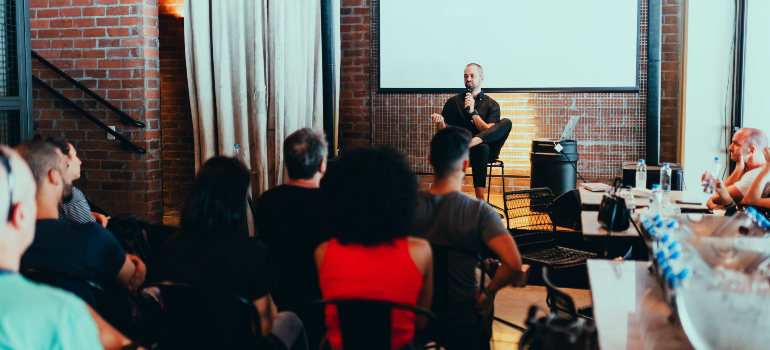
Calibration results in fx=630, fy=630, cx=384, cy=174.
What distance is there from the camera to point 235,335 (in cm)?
165

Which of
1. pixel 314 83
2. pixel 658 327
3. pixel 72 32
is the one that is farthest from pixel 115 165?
pixel 658 327

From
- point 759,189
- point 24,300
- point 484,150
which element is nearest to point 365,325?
point 24,300

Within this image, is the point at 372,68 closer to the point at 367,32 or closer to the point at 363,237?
the point at 367,32

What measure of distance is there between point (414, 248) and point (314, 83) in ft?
11.6

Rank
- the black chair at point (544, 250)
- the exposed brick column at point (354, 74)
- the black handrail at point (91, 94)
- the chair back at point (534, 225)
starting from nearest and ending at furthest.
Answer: the black chair at point (544, 250) → the chair back at point (534, 225) → the black handrail at point (91, 94) → the exposed brick column at point (354, 74)

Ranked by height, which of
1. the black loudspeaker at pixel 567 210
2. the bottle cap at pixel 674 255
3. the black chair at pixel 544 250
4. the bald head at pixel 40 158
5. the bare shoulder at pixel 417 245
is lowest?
the black chair at pixel 544 250

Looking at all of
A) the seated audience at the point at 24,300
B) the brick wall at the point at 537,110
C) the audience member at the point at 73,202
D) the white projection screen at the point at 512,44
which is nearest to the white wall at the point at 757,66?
the brick wall at the point at 537,110

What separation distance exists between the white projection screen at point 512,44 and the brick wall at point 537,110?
10 cm

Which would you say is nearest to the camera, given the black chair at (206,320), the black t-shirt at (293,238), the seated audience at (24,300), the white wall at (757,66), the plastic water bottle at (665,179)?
the seated audience at (24,300)

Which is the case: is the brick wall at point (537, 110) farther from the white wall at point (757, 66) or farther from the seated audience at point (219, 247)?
the seated audience at point (219, 247)

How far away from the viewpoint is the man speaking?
526 cm

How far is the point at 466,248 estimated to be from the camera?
202 cm

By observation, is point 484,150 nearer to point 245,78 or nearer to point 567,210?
point 567,210

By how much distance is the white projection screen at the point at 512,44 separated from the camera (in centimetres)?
594
